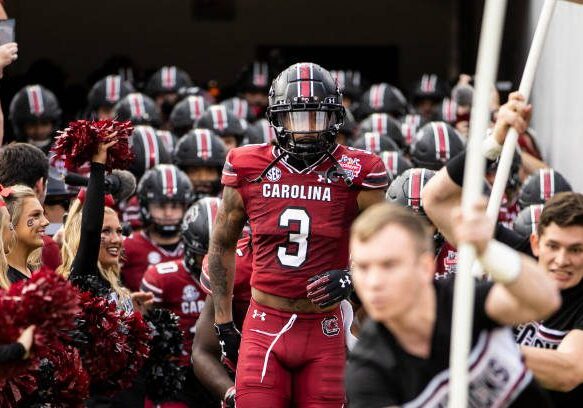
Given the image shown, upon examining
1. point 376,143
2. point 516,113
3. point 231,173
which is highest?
point 516,113

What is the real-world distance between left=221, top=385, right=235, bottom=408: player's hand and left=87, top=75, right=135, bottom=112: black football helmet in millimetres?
9167

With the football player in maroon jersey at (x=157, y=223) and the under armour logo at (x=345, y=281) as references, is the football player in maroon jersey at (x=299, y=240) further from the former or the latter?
the football player in maroon jersey at (x=157, y=223)

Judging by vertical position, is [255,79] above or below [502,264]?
below

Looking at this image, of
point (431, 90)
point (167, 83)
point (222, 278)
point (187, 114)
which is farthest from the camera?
point (431, 90)

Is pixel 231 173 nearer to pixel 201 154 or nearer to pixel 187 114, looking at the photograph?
pixel 201 154

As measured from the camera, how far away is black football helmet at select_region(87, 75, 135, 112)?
52.6 feet

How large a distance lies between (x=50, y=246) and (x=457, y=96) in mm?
7383

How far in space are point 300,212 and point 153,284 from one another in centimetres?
209

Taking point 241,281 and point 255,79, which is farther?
point 255,79

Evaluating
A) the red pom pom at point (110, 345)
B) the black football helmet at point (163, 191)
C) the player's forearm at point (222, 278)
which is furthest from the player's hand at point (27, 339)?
the black football helmet at point (163, 191)

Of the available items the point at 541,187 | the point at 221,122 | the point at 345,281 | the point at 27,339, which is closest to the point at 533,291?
the point at 27,339

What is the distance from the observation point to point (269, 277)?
22.4ft

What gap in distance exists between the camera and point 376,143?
1287 centimetres

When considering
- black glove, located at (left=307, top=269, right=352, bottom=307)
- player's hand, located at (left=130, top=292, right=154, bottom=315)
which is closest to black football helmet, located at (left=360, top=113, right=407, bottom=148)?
player's hand, located at (left=130, top=292, right=154, bottom=315)
